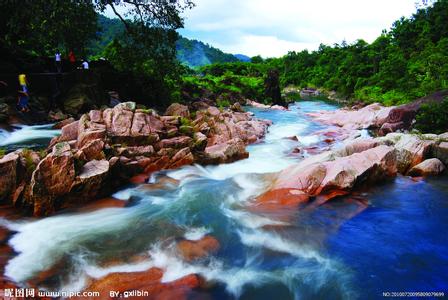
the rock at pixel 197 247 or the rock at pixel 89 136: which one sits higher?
the rock at pixel 89 136

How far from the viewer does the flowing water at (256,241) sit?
574 centimetres

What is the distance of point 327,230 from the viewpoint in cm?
754

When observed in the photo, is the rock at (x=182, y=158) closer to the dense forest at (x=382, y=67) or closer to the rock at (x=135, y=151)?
the rock at (x=135, y=151)

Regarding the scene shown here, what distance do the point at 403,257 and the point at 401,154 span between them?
6.26 metres

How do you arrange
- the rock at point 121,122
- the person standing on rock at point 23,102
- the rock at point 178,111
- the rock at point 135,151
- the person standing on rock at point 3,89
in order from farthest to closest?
the person standing on rock at point 3,89
the person standing on rock at point 23,102
the rock at point 178,111
the rock at point 121,122
the rock at point 135,151

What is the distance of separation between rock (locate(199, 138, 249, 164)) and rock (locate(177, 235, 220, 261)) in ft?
18.9

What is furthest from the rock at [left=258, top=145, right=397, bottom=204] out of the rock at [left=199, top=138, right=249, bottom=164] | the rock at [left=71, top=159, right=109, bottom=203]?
the rock at [left=71, top=159, right=109, bottom=203]

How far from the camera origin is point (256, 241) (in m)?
7.09

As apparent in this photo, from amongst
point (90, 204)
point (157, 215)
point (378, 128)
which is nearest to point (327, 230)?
point (157, 215)

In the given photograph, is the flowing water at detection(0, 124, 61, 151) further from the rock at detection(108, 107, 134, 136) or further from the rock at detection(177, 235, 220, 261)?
the rock at detection(177, 235, 220, 261)

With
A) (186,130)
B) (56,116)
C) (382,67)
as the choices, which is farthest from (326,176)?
(382,67)

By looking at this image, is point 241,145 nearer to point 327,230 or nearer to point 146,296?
point 327,230

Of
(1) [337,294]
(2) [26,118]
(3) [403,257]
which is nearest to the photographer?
(1) [337,294]

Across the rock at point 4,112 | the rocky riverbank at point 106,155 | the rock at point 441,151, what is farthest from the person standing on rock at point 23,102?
the rock at point 441,151
